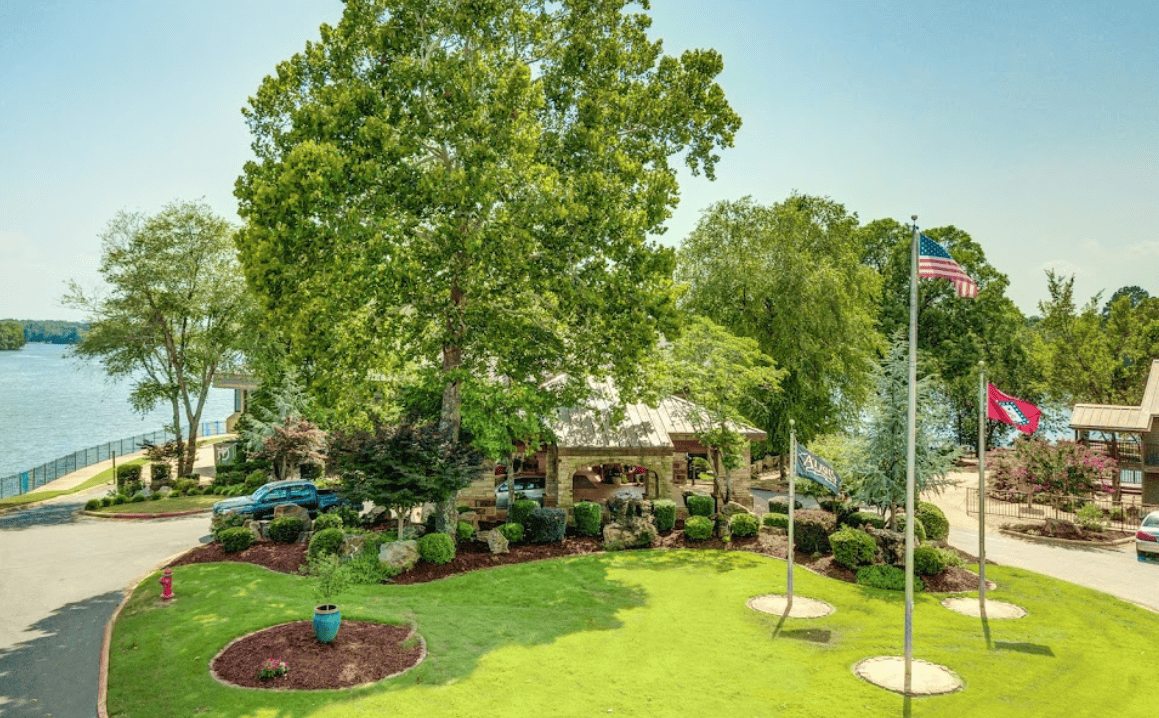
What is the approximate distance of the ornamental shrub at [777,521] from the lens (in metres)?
27.2

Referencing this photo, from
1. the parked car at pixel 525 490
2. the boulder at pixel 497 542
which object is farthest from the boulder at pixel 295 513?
Answer: the parked car at pixel 525 490

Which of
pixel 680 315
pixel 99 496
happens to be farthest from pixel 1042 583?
pixel 99 496

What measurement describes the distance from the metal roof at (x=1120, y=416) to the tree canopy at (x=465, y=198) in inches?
1050

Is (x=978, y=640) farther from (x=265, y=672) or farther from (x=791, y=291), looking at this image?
(x=791, y=291)

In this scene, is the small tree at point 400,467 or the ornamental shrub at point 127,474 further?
the ornamental shrub at point 127,474

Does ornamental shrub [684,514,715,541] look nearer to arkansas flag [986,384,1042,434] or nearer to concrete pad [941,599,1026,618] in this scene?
concrete pad [941,599,1026,618]

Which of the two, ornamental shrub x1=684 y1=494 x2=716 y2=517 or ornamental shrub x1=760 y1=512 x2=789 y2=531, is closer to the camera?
ornamental shrub x1=760 y1=512 x2=789 y2=531

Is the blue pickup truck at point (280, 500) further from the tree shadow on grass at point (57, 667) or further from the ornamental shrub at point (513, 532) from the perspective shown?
the tree shadow on grass at point (57, 667)

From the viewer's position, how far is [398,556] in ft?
72.9

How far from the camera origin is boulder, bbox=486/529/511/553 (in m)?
24.3

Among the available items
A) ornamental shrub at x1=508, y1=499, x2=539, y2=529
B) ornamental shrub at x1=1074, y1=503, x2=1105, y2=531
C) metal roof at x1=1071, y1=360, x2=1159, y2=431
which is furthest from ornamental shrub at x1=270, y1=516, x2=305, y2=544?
metal roof at x1=1071, y1=360, x2=1159, y2=431

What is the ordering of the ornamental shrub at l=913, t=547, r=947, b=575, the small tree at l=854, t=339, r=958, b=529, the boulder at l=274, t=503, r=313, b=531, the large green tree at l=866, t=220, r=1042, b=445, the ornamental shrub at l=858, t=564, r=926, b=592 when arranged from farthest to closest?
the large green tree at l=866, t=220, r=1042, b=445 < the boulder at l=274, t=503, r=313, b=531 < the small tree at l=854, t=339, r=958, b=529 < the ornamental shrub at l=913, t=547, r=947, b=575 < the ornamental shrub at l=858, t=564, r=926, b=592

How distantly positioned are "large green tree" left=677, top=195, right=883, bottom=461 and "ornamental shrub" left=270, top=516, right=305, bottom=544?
23885mm

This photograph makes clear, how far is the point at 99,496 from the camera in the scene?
126 ft
